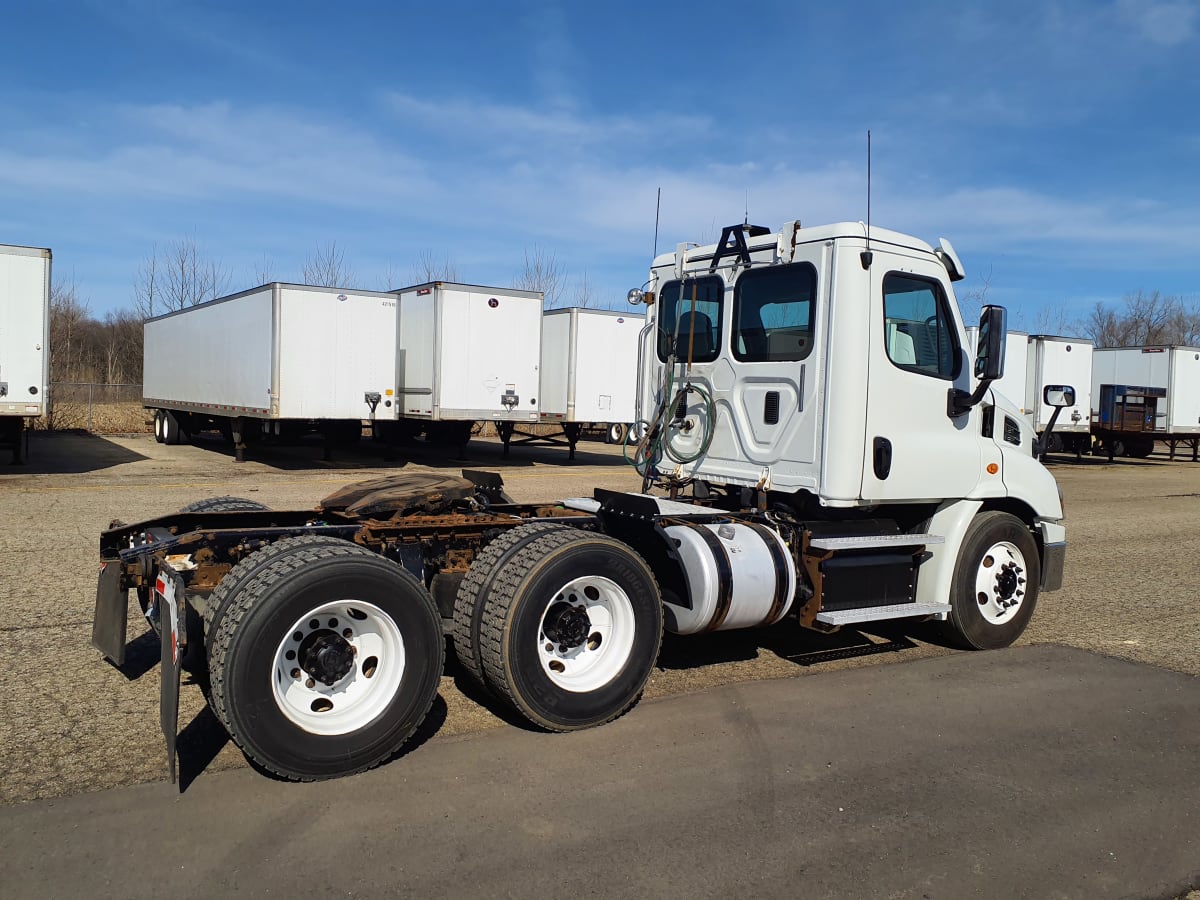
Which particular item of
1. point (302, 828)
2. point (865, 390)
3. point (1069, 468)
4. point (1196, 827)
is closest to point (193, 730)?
point (302, 828)

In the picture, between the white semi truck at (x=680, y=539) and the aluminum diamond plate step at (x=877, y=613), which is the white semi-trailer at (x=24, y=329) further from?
the aluminum diamond plate step at (x=877, y=613)

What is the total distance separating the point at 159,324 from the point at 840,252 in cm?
2525

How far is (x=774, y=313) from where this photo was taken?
20.9ft

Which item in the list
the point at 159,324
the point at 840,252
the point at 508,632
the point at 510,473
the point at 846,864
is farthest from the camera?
the point at 159,324

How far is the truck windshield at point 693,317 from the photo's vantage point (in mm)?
6781

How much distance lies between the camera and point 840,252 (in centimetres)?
594

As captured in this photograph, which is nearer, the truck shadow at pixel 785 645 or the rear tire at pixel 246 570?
the rear tire at pixel 246 570

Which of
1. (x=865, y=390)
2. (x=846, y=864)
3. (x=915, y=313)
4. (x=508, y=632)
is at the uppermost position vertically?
(x=915, y=313)

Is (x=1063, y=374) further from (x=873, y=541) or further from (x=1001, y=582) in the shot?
(x=873, y=541)

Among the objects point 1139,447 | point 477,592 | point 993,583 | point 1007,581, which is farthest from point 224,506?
point 1139,447

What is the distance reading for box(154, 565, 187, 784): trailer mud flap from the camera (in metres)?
3.94

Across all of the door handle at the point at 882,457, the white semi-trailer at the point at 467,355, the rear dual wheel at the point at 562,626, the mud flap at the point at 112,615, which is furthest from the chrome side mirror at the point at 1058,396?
the white semi-trailer at the point at 467,355

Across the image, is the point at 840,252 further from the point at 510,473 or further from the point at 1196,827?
the point at 510,473

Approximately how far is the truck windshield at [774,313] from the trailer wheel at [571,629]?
198cm
